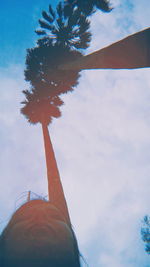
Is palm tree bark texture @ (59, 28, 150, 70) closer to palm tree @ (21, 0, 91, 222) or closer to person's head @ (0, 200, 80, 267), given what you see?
person's head @ (0, 200, 80, 267)

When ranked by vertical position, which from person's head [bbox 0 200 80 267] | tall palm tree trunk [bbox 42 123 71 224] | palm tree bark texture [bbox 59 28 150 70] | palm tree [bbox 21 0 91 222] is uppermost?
palm tree [bbox 21 0 91 222]

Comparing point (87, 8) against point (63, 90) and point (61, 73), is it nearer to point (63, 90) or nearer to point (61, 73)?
point (61, 73)

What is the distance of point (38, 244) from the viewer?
279 centimetres

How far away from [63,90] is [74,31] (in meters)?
4.30

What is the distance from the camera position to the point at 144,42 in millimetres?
3135

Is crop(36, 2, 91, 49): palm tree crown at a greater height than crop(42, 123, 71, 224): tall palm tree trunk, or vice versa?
crop(36, 2, 91, 49): palm tree crown

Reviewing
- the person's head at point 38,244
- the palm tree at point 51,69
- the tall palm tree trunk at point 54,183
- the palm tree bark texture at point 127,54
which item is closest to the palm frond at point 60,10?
the palm tree at point 51,69

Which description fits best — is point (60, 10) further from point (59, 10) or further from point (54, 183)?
point (54, 183)

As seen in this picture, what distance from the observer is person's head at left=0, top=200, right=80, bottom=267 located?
271 centimetres

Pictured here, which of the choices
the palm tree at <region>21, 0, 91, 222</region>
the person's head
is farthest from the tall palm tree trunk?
the person's head

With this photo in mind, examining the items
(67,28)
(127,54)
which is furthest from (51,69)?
(127,54)

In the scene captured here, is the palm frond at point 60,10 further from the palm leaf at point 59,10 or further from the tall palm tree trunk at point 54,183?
the tall palm tree trunk at point 54,183

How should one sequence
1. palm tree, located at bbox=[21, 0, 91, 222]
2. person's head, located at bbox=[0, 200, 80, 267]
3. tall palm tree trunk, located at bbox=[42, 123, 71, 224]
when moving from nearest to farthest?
person's head, located at bbox=[0, 200, 80, 267] → tall palm tree trunk, located at bbox=[42, 123, 71, 224] → palm tree, located at bbox=[21, 0, 91, 222]

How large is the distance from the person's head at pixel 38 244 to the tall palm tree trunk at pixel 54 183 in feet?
22.2
